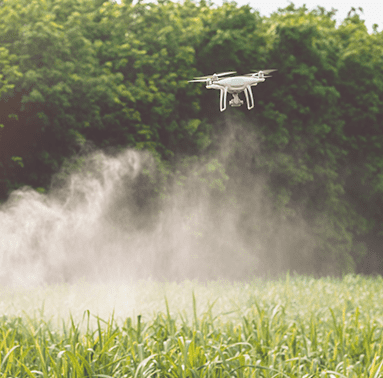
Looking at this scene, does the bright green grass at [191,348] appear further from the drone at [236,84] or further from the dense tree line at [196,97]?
the dense tree line at [196,97]

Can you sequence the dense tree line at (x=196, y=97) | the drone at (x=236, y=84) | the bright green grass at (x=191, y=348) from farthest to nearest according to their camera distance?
the dense tree line at (x=196, y=97) → the bright green grass at (x=191, y=348) → the drone at (x=236, y=84)

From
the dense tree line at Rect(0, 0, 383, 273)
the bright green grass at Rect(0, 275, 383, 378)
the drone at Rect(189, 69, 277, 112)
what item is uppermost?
the dense tree line at Rect(0, 0, 383, 273)

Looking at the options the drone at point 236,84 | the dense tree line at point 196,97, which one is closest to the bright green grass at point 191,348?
the drone at point 236,84

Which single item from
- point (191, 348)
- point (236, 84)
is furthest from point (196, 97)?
point (236, 84)

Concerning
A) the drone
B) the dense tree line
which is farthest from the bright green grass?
the dense tree line

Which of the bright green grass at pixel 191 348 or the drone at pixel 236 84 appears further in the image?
the bright green grass at pixel 191 348

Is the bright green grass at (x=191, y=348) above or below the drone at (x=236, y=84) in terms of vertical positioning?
below

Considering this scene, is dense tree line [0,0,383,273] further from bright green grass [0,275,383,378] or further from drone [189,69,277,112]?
drone [189,69,277,112]

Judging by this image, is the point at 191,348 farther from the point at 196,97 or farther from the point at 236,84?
the point at 196,97

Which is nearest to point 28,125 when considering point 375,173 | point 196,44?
point 196,44

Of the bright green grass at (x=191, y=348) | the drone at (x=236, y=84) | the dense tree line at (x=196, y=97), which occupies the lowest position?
the bright green grass at (x=191, y=348)

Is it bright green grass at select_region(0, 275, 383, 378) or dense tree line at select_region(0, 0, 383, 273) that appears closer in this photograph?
bright green grass at select_region(0, 275, 383, 378)
